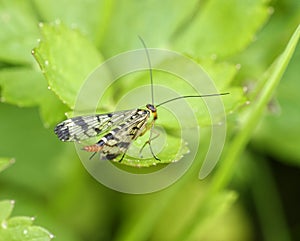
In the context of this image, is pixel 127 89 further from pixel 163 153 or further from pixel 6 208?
pixel 6 208

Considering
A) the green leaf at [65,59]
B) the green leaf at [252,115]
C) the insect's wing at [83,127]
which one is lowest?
the insect's wing at [83,127]

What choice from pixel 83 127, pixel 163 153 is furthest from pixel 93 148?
pixel 163 153

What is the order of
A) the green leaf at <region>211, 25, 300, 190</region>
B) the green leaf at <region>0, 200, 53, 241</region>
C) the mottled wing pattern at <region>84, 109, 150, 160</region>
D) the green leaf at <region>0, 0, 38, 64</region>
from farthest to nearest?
the green leaf at <region>0, 0, 38, 64</region> < the green leaf at <region>211, 25, 300, 190</region> < the mottled wing pattern at <region>84, 109, 150, 160</region> < the green leaf at <region>0, 200, 53, 241</region>

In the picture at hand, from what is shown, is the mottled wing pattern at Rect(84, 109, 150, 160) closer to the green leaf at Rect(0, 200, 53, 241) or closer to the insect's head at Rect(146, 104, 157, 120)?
the insect's head at Rect(146, 104, 157, 120)

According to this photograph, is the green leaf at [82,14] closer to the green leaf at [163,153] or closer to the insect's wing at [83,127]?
the insect's wing at [83,127]

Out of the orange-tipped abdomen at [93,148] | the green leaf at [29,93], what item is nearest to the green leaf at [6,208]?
the orange-tipped abdomen at [93,148]

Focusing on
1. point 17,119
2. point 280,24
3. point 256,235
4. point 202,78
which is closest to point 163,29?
point 202,78

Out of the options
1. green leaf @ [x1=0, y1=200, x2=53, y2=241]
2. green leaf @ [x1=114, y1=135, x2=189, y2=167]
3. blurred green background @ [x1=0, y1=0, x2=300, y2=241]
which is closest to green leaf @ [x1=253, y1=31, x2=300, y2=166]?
blurred green background @ [x1=0, y1=0, x2=300, y2=241]
